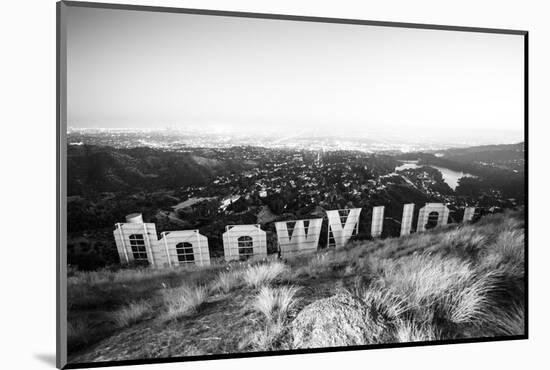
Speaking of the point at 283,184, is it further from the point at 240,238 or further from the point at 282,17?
the point at 282,17

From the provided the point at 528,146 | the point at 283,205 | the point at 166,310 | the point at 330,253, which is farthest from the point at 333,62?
the point at 166,310

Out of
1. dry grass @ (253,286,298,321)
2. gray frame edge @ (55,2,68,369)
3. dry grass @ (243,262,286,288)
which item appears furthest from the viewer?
dry grass @ (243,262,286,288)

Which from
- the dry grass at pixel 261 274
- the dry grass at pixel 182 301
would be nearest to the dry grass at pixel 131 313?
the dry grass at pixel 182 301

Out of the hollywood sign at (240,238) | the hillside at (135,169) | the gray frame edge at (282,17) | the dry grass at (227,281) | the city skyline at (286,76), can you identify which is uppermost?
the gray frame edge at (282,17)

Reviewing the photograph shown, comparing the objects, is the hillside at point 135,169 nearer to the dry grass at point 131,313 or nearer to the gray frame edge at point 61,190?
the gray frame edge at point 61,190

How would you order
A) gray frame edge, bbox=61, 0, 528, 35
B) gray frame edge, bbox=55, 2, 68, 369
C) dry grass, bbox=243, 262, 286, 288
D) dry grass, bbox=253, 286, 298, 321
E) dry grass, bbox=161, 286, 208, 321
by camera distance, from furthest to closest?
dry grass, bbox=243, 262, 286, 288 → dry grass, bbox=253, 286, 298, 321 → dry grass, bbox=161, 286, 208, 321 → gray frame edge, bbox=61, 0, 528, 35 → gray frame edge, bbox=55, 2, 68, 369

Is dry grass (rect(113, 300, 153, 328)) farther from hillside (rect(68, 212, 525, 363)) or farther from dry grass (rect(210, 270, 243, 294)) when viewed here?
dry grass (rect(210, 270, 243, 294))

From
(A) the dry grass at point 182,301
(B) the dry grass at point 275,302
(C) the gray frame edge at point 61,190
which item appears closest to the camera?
(C) the gray frame edge at point 61,190

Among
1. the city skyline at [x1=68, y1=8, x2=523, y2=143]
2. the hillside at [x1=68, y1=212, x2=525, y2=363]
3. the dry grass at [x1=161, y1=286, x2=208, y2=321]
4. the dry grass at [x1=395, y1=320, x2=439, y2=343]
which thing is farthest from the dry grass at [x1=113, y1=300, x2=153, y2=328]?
the dry grass at [x1=395, y1=320, x2=439, y2=343]
